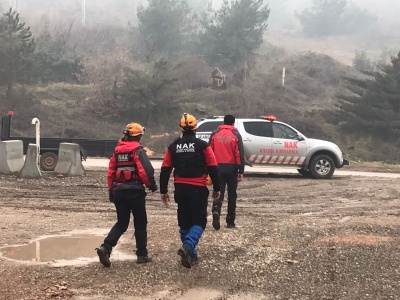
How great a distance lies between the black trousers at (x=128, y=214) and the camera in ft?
20.6

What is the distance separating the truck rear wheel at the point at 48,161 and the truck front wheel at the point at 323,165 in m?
8.00

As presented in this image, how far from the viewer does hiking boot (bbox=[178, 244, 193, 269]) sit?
6031mm

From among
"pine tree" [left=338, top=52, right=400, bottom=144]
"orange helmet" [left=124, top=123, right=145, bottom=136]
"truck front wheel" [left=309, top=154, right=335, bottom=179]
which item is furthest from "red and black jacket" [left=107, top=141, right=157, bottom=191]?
"pine tree" [left=338, top=52, right=400, bottom=144]

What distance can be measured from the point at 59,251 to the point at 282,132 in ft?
38.1

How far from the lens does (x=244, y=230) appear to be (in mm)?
8531

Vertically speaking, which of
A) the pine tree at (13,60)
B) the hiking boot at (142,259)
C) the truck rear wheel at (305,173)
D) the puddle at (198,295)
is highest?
the pine tree at (13,60)

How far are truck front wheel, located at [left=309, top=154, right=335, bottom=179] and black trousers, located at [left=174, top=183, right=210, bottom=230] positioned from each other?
11339mm

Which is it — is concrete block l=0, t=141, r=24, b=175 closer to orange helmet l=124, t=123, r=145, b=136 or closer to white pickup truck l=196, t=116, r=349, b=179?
white pickup truck l=196, t=116, r=349, b=179

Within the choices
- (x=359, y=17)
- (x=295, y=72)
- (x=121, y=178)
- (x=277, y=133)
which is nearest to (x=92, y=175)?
(x=277, y=133)

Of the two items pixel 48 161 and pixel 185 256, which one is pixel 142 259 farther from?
pixel 48 161

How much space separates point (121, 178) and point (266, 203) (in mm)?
6619

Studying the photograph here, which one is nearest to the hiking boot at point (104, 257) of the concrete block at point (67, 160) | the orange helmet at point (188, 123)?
the orange helmet at point (188, 123)

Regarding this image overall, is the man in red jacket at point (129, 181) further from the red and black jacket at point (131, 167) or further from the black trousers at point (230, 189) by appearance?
the black trousers at point (230, 189)

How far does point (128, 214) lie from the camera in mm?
6422
